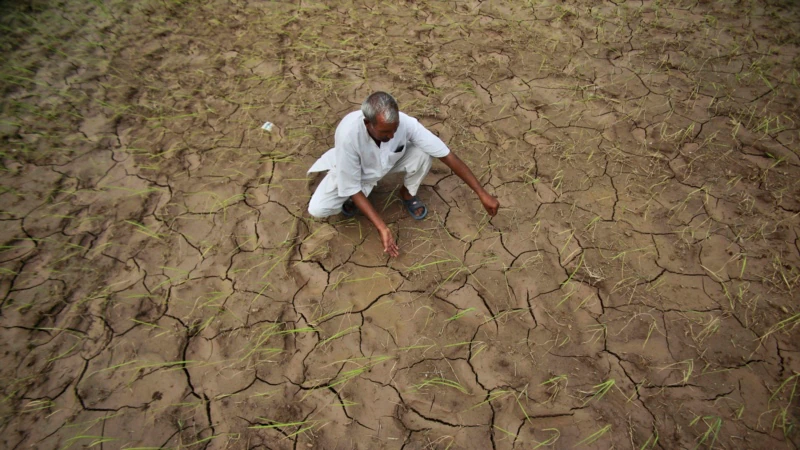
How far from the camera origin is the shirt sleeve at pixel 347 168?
207cm

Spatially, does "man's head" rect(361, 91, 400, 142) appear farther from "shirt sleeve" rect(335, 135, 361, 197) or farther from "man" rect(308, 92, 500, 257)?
"shirt sleeve" rect(335, 135, 361, 197)

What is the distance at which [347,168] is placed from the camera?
212cm

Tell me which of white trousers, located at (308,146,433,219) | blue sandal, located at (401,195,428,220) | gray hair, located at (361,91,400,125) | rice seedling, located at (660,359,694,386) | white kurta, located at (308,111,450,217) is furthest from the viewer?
blue sandal, located at (401,195,428,220)

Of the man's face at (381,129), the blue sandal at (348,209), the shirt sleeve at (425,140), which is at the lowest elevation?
the blue sandal at (348,209)

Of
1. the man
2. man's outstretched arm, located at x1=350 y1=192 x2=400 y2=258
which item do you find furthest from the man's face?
man's outstretched arm, located at x1=350 y1=192 x2=400 y2=258

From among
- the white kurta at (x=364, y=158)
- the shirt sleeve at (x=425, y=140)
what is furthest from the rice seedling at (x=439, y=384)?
the shirt sleeve at (x=425, y=140)

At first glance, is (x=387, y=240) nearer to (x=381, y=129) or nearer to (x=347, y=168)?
(x=347, y=168)

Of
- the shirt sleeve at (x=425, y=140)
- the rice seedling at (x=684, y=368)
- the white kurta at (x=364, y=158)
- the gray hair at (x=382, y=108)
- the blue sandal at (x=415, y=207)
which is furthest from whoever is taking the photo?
the blue sandal at (x=415, y=207)

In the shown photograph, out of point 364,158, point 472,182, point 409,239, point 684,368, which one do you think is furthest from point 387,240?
point 684,368

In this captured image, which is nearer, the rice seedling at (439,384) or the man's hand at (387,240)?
the rice seedling at (439,384)

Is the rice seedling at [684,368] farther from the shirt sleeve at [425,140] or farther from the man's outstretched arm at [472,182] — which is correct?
the shirt sleeve at [425,140]

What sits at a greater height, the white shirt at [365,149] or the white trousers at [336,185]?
the white shirt at [365,149]

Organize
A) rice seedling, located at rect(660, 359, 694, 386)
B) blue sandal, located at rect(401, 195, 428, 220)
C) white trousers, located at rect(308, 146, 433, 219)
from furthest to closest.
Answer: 1. blue sandal, located at rect(401, 195, 428, 220)
2. white trousers, located at rect(308, 146, 433, 219)
3. rice seedling, located at rect(660, 359, 694, 386)

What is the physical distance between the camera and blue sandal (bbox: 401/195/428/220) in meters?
2.60
